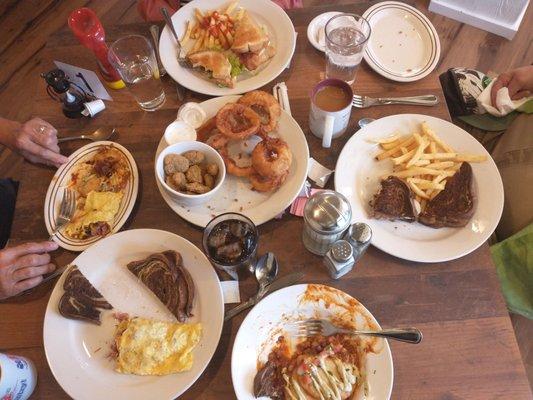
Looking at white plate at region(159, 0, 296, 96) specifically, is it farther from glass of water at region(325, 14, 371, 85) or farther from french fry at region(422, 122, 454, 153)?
french fry at region(422, 122, 454, 153)

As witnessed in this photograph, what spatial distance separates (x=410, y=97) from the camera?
1853mm

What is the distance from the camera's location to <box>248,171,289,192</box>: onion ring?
5.28 feet

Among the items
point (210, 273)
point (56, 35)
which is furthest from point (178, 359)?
point (56, 35)

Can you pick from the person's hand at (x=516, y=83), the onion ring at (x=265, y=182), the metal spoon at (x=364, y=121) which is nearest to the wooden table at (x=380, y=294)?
the metal spoon at (x=364, y=121)

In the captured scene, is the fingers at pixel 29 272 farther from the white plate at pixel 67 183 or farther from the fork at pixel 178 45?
the fork at pixel 178 45

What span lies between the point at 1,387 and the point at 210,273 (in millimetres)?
711

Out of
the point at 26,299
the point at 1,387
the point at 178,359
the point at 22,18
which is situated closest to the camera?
the point at 1,387

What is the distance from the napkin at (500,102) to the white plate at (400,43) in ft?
1.42

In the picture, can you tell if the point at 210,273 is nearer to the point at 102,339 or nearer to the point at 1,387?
the point at 102,339

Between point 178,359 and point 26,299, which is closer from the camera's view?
point 178,359

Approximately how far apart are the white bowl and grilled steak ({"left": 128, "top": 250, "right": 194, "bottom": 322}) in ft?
0.69

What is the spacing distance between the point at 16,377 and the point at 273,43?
1.73m

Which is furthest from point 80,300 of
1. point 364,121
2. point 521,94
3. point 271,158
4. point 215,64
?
point 521,94

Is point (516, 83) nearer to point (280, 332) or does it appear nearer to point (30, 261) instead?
point (280, 332)
